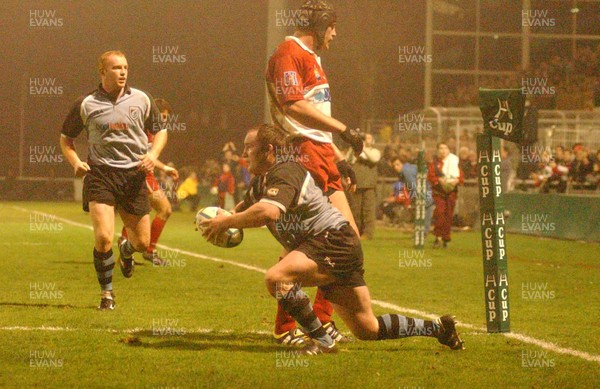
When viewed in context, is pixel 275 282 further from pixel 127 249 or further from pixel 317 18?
pixel 127 249

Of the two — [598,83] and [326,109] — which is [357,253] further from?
[598,83]

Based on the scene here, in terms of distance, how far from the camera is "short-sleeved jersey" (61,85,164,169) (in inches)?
388

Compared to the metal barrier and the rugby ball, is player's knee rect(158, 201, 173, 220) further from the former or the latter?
the metal barrier

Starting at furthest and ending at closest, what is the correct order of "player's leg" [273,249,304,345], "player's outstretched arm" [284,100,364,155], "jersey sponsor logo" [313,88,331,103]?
"player's leg" [273,249,304,345]
"jersey sponsor logo" [313,88,331,103]
"player's outstretched arm" [284,100,364,155]

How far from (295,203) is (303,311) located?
2.39ft

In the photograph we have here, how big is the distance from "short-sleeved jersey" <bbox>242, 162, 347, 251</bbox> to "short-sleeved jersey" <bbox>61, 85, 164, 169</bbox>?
9.18ft

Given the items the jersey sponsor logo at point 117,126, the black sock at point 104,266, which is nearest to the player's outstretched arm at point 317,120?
the jersey sponsor logo at point 117,126

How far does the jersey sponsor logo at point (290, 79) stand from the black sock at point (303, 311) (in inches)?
53.0

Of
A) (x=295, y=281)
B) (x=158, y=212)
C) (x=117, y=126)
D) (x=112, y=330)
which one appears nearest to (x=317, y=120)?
(x=295, y=281)

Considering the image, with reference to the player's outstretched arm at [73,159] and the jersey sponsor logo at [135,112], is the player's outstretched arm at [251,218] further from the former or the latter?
the jersey sponsor logo at [135,112]

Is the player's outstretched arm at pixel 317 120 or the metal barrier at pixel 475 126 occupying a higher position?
the metal barrier at pixel 475 126

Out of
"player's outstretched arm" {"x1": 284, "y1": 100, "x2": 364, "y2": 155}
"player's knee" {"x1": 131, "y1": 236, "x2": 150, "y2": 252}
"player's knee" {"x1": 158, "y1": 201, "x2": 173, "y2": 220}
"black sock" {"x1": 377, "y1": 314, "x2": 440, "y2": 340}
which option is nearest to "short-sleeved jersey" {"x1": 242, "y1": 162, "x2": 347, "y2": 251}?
"player's outstretched arm" {"x1": 284, "y1": 100, "x2": 364, "y2": 155}

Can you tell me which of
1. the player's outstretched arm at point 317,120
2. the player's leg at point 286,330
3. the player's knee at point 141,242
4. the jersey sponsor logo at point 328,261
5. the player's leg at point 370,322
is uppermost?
the player's outstretched arm at point 317,120

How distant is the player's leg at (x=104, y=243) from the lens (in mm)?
9695
